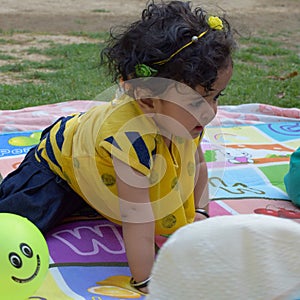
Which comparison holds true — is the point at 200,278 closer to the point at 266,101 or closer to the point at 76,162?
the point at 76,162

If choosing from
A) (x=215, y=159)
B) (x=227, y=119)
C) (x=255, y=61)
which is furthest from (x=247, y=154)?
(x=255, y=61)

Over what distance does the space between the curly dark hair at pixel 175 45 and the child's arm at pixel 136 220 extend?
10.4 inches

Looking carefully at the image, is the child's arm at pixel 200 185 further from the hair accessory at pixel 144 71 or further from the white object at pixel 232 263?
the white object at pixel 232 263

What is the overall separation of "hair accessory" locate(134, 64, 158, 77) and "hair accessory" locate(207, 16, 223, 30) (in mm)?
199

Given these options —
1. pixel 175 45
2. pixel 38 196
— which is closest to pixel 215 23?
pixel 175 45

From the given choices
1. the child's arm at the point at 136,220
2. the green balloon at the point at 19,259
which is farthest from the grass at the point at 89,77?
the green balloon at the point at 19,259

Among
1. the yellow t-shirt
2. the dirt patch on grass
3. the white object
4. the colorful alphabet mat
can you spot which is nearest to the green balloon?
the colorful alphabet mat

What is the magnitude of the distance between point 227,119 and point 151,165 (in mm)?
1378

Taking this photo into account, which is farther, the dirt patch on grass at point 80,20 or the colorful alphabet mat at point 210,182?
the dirt patch on grass at point 80,20

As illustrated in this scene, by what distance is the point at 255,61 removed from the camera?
4.89 metres

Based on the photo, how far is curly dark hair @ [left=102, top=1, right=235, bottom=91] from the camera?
1.59 metres

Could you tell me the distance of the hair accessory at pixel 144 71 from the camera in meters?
1.60

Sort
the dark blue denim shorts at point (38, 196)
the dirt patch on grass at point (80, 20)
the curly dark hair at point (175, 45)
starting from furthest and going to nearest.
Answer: the dirt patch on grass at point (80, 20) → the dark blue denim shorts at point (38, 196) → the curly dark hair at point (175, 45)

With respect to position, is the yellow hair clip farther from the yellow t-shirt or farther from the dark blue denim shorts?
the dark blue denim shorts
